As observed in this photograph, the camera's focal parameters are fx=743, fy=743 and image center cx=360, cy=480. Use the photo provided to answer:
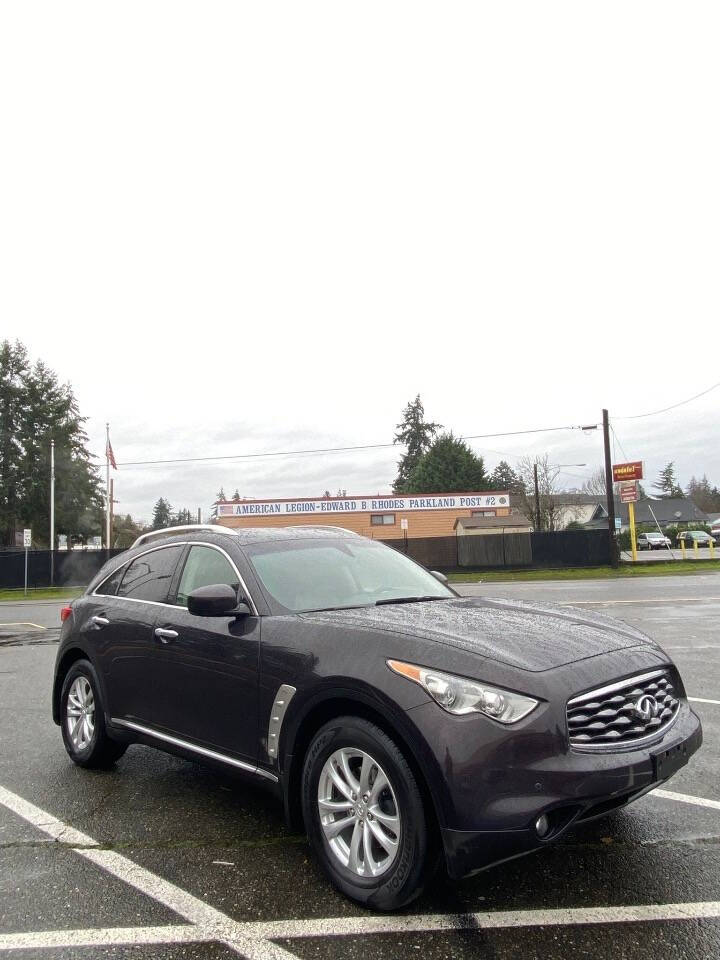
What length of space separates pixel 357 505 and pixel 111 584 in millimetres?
41416

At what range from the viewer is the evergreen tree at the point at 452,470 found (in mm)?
70250

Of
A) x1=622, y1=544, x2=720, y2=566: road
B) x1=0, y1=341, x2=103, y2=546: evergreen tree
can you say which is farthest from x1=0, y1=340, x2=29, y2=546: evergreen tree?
x1=622, y1=544, x2=720, y2=566: road

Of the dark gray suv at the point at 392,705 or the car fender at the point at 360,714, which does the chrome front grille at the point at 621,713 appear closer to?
the dark gray suv at the point at 392,705

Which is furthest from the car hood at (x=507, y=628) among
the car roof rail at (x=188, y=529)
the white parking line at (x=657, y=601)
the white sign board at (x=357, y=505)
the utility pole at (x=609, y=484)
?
the white sign board at (x=357, y=505)

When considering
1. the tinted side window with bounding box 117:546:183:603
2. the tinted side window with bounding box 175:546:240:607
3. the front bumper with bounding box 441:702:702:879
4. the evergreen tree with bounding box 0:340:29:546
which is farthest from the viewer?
the evergreen tree with bounding box 0:340:29:546

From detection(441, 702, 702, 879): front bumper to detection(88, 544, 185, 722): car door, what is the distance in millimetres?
2281

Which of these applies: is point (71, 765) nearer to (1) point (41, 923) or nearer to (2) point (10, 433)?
(1) point (41, 923)

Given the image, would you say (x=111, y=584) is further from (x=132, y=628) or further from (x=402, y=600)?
(x=402, y=600)

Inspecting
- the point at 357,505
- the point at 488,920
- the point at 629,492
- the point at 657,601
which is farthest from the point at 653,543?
the point at 488,920

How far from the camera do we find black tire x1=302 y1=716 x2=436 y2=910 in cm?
284

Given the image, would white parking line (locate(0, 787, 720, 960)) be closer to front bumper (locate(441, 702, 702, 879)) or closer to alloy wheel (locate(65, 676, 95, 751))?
front bumper (locate(441, 702, 702, 879))

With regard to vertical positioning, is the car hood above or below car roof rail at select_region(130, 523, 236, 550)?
below

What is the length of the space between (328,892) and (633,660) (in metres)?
1.66

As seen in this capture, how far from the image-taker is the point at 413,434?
92.1 m
